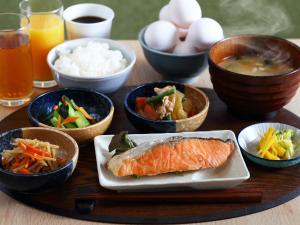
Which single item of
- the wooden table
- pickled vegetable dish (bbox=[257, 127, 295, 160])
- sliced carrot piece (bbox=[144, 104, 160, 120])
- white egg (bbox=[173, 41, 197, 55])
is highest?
white egg (bbox=[173, 41, 197, 55])

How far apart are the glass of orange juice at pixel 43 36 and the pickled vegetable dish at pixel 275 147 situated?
79 cm

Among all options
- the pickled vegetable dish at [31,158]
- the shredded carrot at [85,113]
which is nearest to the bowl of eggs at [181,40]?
the shredded carrot at [85,113]

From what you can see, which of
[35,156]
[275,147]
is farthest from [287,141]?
[35,156]

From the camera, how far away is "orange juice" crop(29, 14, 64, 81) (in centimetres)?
191

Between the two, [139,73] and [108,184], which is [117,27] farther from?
[108,184]

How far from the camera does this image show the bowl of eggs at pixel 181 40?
1.89 m

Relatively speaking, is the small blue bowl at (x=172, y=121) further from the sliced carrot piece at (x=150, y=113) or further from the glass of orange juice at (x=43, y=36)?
the glass of orange juice at (x=43, y=36)

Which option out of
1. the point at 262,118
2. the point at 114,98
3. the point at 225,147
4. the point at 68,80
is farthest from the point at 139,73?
the point at 225,147

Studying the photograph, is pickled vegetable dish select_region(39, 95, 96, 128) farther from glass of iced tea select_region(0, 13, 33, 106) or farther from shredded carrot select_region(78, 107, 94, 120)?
glass of iced tea select_region(0, 13, 33, 106)

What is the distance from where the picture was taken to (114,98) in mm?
1889

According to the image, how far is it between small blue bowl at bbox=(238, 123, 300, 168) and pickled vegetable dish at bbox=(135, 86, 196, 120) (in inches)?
7.2

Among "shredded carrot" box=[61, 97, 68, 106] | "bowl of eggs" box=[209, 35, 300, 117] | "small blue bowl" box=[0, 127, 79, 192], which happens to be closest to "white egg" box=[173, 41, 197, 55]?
"bowl of eggs" box=[209, 35, 300, 117]

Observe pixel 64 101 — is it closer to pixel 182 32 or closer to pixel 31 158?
pixel 31 158

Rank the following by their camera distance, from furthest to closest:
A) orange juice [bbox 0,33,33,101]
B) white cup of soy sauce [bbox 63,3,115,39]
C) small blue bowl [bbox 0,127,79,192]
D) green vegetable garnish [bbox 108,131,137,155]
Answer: white cup of soy sauce [bbox 63,3,115,39] → orange juice [bbox 0,33,33,101] → green vegetable garnish [bbox 108,131,137,155] → small blue bowl [bbox 0,127,79,192]
